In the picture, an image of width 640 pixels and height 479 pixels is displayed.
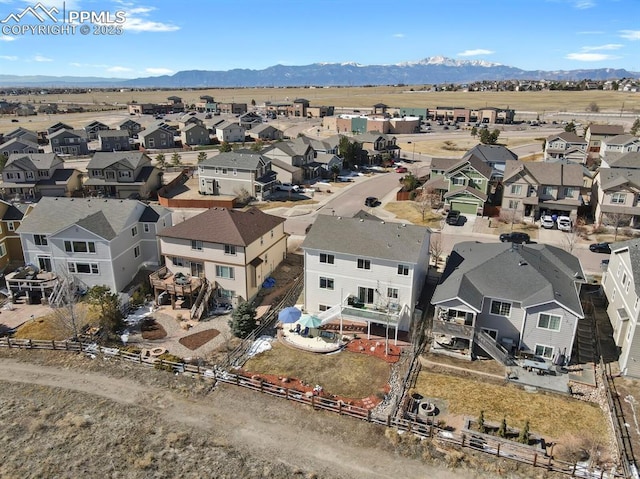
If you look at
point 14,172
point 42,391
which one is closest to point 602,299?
point 42,391

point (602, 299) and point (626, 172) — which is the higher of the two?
point (626, 172)

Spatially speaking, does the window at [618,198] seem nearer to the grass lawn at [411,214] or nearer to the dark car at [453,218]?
the dark car at [453,218]

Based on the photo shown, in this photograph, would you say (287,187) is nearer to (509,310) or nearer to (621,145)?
(509,310)

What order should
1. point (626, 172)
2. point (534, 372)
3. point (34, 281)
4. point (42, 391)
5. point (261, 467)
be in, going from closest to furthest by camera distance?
point (261, 467)
point (42, 391)
point (534, 372)
point (34, 281)
point (626, 172)

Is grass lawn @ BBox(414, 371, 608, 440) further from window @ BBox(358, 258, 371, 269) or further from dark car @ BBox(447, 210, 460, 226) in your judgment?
dark car @ BBox(447, 210, 460, 226)

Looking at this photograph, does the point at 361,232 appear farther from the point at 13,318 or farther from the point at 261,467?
the point at 13,318
